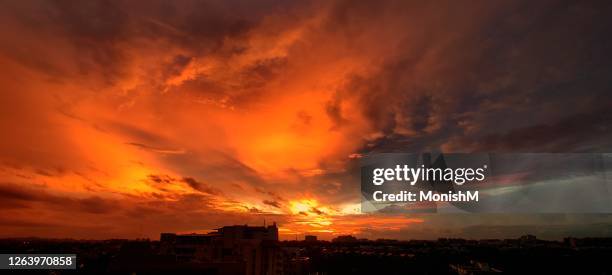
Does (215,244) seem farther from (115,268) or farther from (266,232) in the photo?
(115,268)

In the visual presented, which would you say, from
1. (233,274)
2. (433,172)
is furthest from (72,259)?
(433,172)

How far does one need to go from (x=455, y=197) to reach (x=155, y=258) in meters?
15.9

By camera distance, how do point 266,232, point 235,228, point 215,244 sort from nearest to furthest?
1. point 215,244
2. point 235,228
3. point 266,232

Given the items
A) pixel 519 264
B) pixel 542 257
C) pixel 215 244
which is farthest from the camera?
pixel 542 257

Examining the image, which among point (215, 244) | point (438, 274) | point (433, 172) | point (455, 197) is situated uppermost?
point (433, 172)

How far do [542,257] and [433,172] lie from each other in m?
47.8

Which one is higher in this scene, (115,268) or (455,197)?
(455,197)

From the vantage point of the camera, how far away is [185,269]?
766 inches

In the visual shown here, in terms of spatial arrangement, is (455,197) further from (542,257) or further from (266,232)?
(542,257)

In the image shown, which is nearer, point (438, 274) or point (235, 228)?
point (235, 228)

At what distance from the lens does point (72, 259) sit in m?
15.3

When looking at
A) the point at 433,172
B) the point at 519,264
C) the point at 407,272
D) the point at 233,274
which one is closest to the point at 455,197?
the point at 433,172

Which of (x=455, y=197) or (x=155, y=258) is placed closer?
(x=455, y=197)

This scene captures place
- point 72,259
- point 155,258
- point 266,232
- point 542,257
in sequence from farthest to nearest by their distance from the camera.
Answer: point 542,257 < point 266,232 < point 155,258 < point 72,259
